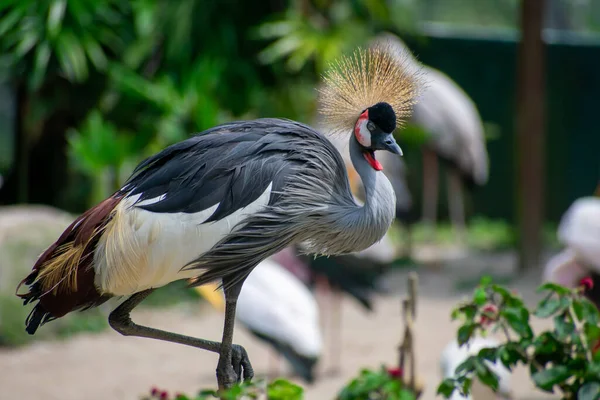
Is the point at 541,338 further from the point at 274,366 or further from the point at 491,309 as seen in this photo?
the point at 274,366

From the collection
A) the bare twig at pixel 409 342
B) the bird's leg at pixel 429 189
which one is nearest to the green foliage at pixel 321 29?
the bird's leg at pixel 429 189

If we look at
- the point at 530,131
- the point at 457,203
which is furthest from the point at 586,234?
the point at 457,203

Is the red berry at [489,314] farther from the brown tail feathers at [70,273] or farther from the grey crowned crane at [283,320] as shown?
the grey crowned crane at [283,320]

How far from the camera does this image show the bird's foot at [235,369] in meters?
2.27

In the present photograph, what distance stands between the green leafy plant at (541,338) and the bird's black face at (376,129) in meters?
0.49

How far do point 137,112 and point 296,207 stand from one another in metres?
4.71

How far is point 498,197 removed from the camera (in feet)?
29.1

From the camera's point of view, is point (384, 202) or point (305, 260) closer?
point (384, 202)

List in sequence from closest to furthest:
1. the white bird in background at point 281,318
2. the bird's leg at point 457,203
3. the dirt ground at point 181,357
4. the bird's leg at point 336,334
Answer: the white bird in background at point 281,318 < the dirt ground at point 181,357 < the bird's leg at point 336,334 < the bird's leg at point 457,203

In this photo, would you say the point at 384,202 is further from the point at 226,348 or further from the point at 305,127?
the point at 226,348

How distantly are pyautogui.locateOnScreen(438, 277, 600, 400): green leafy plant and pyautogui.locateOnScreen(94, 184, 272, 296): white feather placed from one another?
2.32ft

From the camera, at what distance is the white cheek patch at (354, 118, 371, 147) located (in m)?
2.29

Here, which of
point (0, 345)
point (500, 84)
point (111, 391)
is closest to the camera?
point (111, 391)

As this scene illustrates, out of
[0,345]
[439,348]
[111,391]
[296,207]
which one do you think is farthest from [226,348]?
[0,345]
